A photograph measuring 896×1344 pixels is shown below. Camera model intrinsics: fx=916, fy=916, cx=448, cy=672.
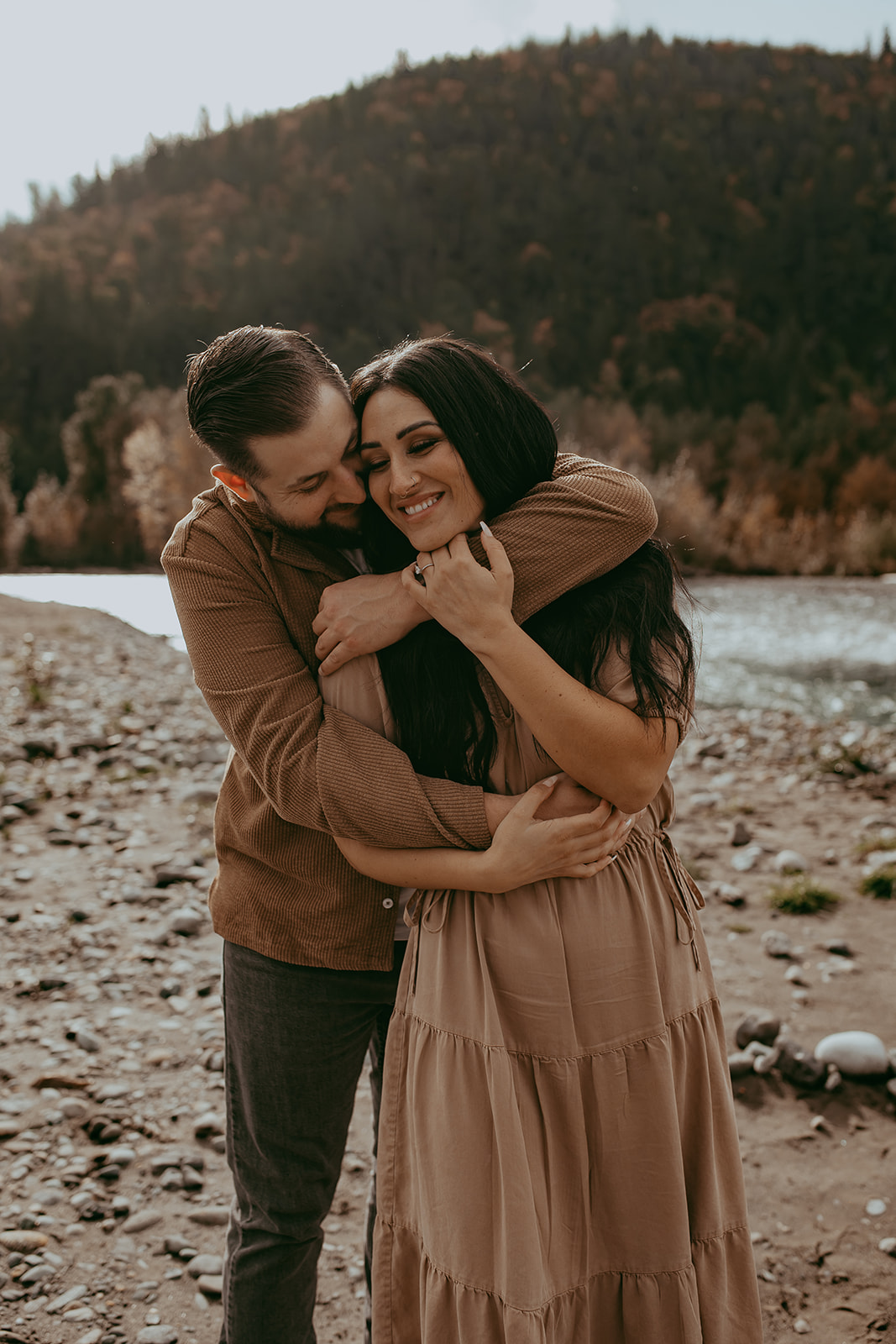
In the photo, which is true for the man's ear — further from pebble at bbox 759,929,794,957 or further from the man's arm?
pebble at bbox 759,929,794,957

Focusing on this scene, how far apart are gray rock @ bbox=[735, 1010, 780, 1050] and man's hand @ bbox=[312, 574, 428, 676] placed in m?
2.87

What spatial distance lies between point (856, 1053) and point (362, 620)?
3.05m

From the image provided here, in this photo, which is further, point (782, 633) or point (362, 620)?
point (782, 633)

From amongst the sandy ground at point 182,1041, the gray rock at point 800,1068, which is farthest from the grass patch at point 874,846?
the gray rock at point 800,1068

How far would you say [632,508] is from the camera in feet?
5.90

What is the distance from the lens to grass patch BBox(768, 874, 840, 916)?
511cm

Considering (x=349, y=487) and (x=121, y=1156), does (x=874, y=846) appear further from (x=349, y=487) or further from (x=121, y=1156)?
(x=349, y=487)

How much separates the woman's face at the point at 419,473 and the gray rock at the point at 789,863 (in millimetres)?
4474

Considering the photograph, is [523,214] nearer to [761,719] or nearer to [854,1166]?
[761,719]

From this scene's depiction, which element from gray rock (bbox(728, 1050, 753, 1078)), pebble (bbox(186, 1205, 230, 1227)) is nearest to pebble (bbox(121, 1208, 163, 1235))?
pebble (bbox(186, 1205, 230, 1227))

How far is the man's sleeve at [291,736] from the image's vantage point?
5.38 feet

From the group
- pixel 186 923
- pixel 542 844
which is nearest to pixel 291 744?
pixel 542 844

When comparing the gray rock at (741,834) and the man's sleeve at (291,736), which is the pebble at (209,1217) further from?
the gray rock at (741,834)

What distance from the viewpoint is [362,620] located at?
1763mm
